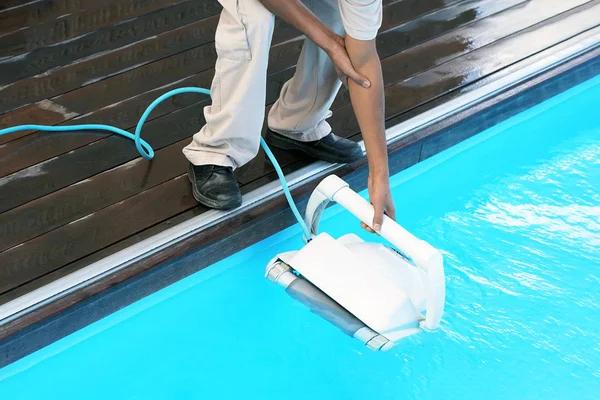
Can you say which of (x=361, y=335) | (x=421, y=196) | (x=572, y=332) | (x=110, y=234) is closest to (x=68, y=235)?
(x=110, y=234)

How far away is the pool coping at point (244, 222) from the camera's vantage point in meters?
1.70

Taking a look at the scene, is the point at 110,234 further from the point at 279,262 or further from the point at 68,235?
the point at 279,262

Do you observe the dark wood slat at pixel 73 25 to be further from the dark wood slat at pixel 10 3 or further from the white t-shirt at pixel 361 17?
the white t-shirt at pixel 361 17

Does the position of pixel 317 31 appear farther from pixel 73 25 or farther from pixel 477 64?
pixel 73 25

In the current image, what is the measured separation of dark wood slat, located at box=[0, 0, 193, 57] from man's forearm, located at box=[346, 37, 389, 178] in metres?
1.33

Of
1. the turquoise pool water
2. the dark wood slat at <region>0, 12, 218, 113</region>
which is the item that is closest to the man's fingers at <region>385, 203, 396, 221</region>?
the turquoise pool water

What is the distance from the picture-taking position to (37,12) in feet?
8.79

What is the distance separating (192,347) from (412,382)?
53 centimetres

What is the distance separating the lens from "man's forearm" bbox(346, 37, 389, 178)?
155 centimetres

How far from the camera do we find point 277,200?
2.00 metres

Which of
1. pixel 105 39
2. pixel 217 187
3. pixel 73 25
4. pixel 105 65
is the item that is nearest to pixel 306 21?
pixel 217 187

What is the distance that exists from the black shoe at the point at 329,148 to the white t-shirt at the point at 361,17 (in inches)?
21.4

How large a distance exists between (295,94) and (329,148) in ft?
A: 0.62

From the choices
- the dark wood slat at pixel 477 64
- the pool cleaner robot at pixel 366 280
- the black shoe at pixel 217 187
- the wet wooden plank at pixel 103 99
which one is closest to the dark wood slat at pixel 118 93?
the wet wooden plank at pixel 103 99
